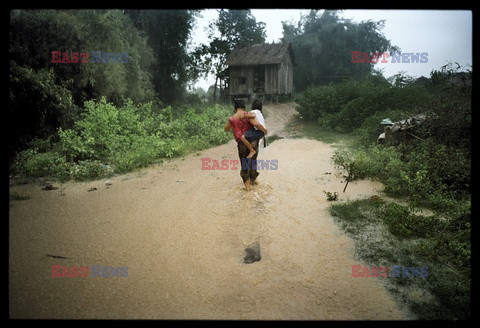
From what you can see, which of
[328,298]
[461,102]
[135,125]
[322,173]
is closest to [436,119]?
[461,102]

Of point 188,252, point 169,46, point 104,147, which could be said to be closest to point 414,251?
point 188,252

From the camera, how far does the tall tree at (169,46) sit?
70.3ft

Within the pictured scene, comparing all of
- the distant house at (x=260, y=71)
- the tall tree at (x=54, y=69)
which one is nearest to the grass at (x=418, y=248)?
the tall tree at (x=54, y=69)

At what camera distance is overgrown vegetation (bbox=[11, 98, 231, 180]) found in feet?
23.8

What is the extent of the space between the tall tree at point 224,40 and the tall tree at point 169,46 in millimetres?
2543

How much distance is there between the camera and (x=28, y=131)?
877cm

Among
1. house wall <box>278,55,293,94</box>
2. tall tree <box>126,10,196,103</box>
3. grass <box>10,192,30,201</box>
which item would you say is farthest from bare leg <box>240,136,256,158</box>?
house wall <box>278,55,293,94</box>

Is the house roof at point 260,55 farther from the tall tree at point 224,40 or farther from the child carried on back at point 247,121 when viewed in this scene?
the child carried on back at point 247,121

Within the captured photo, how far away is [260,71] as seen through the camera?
2547 cm

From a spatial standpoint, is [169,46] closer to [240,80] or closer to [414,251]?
[240,80]

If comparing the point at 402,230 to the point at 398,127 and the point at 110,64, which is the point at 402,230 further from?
the point at 110,64

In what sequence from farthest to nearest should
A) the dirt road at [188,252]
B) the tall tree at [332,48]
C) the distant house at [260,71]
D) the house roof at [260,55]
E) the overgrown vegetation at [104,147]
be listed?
the tall tree at [332,48] → the distant house at [260,71] → the house roof at [260,55] → the overgrown vegetation at [104,147] → the dirt road at [188,252]

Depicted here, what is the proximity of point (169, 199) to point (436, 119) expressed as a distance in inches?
276

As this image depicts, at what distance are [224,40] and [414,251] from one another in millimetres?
29127
